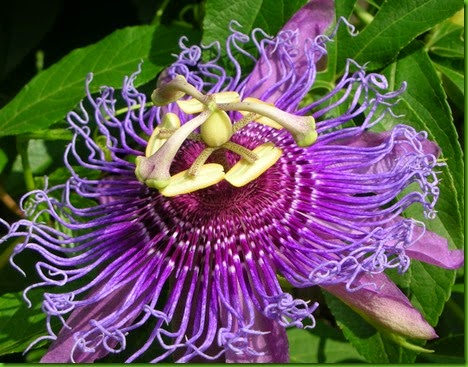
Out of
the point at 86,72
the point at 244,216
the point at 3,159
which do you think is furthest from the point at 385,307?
the point at 3,159

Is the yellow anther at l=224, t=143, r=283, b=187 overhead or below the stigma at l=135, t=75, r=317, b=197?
below

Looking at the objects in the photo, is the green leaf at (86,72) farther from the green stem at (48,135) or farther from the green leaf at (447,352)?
the green leaf at (447,352)

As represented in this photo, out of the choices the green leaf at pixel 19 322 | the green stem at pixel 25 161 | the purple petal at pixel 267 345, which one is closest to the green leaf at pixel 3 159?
the green stem at pixel 25 161

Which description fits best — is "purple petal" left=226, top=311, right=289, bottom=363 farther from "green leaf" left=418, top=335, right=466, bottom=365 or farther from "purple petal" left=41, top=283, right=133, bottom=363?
"green leaf" left=418, top=335, right=466, bottom=365

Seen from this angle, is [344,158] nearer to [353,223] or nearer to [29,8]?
[353,223]

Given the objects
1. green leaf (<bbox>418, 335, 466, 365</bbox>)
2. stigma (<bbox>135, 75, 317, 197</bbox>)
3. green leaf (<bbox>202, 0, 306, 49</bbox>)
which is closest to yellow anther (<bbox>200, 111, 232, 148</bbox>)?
stigma (<bbox>135, 75, 317, 197</bbox>)

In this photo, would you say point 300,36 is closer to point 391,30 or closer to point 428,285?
point 391,30
